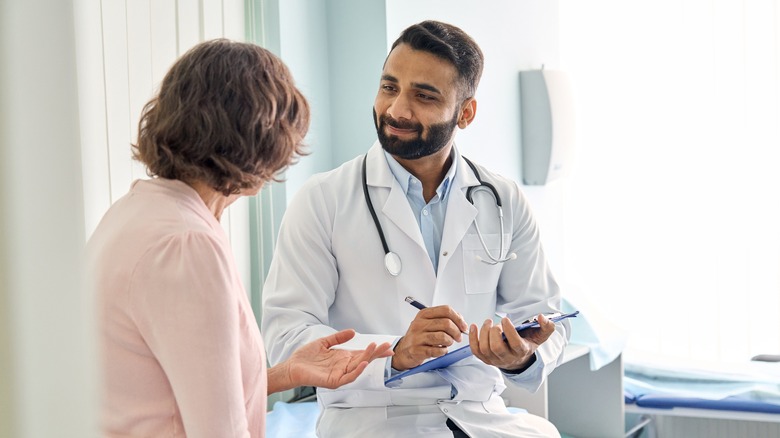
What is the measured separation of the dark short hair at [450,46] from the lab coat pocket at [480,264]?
0.36m

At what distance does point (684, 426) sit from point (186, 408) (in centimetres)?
299

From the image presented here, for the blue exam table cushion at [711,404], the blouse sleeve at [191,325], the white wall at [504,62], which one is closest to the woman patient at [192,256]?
the blouse sleeve at [191,325]

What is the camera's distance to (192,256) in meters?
0.94

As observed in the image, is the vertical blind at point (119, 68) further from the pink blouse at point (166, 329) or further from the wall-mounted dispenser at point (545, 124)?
the wall-mounted dispenser at point (545, 124)

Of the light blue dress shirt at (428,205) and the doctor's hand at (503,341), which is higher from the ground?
the light blue dress shirt at (428,205)

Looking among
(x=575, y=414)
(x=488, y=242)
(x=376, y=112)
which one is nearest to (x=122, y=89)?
(x=376, y=112)

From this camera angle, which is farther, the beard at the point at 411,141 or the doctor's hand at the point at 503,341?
the beard at the point at 411,141

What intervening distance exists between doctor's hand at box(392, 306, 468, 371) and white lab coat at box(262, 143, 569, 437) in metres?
0.10

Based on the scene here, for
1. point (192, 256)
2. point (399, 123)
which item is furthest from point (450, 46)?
point (192, 256)

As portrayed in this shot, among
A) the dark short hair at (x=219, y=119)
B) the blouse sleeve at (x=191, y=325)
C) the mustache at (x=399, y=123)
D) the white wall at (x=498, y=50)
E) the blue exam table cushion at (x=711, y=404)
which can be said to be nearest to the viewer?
the blouse sleeve at (x=191, y=325)

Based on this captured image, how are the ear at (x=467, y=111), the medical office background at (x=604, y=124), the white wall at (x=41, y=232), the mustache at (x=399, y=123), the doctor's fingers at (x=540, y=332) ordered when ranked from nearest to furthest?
the white wall at (x=41, y=232), the doctor's fingers at (x=540, y=332), the mustache at (x=399, y=123), the ear at (x=467, y=111), the medical office background at (x=604, y=124)

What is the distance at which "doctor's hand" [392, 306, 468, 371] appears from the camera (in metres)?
1.49

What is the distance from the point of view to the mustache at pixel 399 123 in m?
1.82

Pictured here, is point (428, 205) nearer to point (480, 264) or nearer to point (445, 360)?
point (480, 264)
